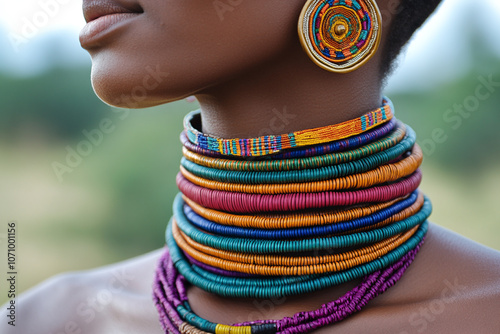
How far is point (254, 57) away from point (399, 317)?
2.53 feet

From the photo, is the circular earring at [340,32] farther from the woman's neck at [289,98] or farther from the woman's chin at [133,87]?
the woman's chin at [133,87]

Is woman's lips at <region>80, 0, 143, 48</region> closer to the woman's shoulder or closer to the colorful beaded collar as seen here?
the colorful beaded collar

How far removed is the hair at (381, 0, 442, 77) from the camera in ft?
5.16

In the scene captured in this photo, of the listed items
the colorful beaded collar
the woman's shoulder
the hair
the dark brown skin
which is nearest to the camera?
the dark brown skin

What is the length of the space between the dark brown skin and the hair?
5 cm

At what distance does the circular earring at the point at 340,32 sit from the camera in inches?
53.2

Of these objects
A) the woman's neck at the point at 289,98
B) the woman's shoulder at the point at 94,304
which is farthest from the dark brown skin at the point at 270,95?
the woman's shoulder at the point at 94,304

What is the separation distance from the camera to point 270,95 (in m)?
1.50

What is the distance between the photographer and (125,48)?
1382 mm

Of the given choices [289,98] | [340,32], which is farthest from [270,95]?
[340,32]

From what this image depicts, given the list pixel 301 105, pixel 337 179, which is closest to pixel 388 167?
pixel 337 179

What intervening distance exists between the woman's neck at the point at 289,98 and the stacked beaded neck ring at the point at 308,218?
6 centimetres

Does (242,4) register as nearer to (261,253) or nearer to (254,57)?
(254,57)

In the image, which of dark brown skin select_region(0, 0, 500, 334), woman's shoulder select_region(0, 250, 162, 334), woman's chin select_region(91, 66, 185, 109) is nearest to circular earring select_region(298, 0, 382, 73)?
dark brown skin select_region(0, 0, 500, 334)
